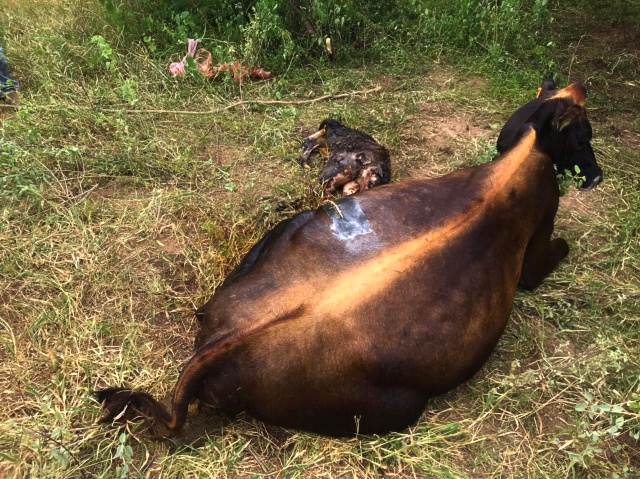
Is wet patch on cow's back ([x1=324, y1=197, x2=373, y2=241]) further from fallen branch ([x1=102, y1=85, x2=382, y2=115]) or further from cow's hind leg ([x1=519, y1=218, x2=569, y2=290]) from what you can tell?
fallen branch ([x1=102, y1=85, x2=382, y2=115])

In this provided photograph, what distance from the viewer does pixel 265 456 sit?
2.70 m

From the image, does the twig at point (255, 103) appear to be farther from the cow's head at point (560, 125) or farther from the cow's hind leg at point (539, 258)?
the cow's hind leg at point (539, 258)

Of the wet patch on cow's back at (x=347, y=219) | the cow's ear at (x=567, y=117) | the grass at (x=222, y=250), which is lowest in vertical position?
the grass at (x=222, y=250)

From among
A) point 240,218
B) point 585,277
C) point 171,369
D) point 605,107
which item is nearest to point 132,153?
point 240,218

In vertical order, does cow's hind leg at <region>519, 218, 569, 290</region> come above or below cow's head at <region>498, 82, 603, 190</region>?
below

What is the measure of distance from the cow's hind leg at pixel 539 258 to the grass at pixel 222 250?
106 millimetres

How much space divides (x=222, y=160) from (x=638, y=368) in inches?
129

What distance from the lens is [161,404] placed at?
2.57m

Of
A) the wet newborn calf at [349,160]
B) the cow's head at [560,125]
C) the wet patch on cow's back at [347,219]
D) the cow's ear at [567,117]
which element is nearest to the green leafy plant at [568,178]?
the cow's head at [560,125]

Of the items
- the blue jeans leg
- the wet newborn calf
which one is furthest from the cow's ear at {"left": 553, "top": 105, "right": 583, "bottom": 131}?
the blue jeans leg

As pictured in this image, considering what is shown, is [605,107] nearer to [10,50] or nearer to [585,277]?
[585,277]

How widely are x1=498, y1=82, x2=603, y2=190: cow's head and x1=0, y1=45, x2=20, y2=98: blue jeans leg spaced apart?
14.1ft

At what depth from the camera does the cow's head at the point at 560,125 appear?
373 cm

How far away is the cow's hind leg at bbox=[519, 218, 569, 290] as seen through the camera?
3.43 m
